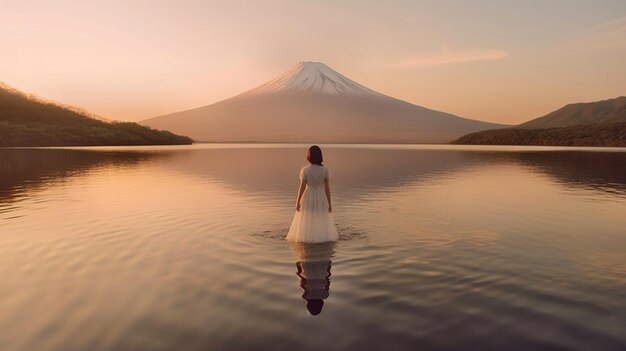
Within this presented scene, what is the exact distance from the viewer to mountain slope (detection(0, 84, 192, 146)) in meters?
140

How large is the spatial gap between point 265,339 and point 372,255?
16.5ft

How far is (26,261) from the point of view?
33.3ft

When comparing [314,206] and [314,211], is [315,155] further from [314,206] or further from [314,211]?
[314,211]

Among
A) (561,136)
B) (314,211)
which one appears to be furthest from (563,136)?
(314,211)

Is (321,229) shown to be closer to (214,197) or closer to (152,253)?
(152,253)

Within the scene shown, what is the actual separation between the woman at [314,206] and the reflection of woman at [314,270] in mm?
252

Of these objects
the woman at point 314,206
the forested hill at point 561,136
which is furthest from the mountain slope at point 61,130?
the woman at point 314,206

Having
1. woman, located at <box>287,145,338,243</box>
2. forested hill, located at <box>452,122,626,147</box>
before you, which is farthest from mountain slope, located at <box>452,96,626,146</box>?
woman, located at <box>287,145,338,243</box>

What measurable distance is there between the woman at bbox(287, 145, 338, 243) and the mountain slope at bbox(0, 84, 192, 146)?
146 m

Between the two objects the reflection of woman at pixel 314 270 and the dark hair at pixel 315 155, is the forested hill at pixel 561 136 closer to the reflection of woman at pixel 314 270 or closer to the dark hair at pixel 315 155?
the dark hair at pixel 315 155

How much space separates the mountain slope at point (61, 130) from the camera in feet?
460

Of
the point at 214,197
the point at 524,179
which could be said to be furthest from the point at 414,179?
the point at 214,197

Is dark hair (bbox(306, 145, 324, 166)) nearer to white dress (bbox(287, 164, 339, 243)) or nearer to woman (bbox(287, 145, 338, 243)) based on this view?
woman (bbox(287, 145, 338, 243))

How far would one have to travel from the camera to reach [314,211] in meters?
11.6
